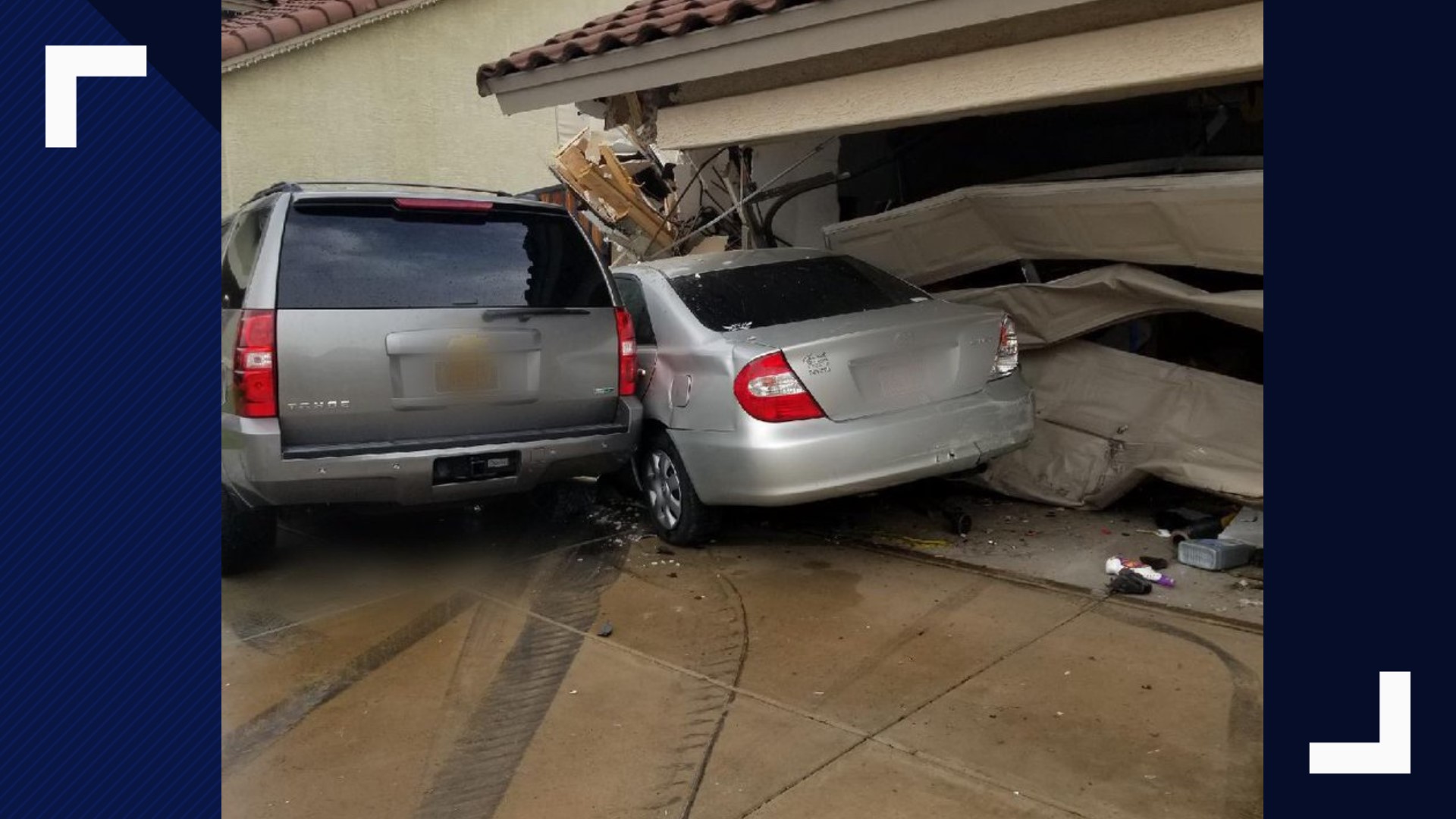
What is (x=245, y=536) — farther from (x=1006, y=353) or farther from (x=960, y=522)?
(x=1006, y=353)

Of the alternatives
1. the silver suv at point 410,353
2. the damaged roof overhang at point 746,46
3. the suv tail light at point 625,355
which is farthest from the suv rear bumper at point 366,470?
the damaged roof overhang at point 746,46

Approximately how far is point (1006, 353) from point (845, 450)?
1141 mm

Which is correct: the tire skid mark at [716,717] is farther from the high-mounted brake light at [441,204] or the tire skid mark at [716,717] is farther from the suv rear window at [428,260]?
the high-mounted brake light at [441,204]

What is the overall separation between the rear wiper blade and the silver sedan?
0.56 m

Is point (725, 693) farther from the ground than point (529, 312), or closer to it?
closer to it

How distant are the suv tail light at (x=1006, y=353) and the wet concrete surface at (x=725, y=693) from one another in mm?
1022

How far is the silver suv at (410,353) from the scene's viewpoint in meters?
4.90

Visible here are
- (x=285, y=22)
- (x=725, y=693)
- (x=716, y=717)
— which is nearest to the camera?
(x=716, y=717)

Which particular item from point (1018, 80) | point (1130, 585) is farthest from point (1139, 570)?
point (1018, 80)

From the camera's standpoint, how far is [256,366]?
482cm

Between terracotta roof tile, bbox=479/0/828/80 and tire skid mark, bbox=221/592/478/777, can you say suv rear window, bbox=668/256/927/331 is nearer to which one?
terracotta roof tile, bbox=479/0/828/80

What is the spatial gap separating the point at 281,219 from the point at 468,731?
8.16ft

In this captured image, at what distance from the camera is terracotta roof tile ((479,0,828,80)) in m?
5.65

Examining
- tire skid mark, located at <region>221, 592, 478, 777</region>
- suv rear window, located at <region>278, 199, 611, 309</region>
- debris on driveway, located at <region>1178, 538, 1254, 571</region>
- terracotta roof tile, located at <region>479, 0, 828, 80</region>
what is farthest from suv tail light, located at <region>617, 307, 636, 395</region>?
debris on driveway, located at <region>1178, 538, 1254, 571</region>
